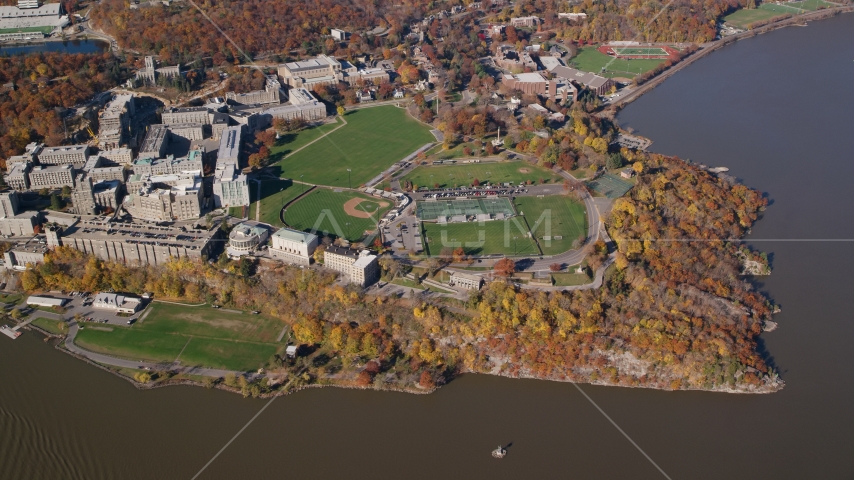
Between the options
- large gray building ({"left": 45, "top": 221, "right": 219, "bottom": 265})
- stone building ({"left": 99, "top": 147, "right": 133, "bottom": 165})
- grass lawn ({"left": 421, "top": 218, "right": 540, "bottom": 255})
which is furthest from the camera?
stone building ({"left": 99, "top": 147, "right": 133, "bottom": 165})

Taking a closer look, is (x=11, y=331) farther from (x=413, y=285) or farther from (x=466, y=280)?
(x=466, y=280)

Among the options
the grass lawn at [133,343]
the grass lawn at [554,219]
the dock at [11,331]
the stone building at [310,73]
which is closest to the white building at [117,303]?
the grass lawn at [133,343]

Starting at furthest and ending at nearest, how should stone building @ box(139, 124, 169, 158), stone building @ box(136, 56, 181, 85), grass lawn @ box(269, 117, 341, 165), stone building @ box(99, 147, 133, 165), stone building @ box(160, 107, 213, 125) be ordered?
1. stone building @ box(136, 56, 181, 85)
2. stone building @ box(160, 107, 213, 125)
3. grass lawn @ box(269, 117, 341, 165)
4. stone building @ box(99, 147, 133, 165)
5. stone building @ box(139, 124, 169, 158)

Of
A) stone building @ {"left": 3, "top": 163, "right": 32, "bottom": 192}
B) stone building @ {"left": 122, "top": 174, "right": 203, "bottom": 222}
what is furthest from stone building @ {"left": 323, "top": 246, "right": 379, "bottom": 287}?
stone building @ {"left": 3, "top": 163, "right": 32, "bottom": 192}

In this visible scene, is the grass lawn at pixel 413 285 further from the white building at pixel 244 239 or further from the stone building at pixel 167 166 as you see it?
the stone building at pixel 167 166

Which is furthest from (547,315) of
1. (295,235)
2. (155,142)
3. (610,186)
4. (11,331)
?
(155,142)

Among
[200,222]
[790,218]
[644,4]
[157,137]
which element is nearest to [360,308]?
[200,222]

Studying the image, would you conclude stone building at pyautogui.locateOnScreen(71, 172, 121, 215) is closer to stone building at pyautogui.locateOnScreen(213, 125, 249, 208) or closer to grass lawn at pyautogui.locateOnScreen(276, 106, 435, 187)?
stone building at pyautogui.locateOnScreen(213, 125, 249, 208)
